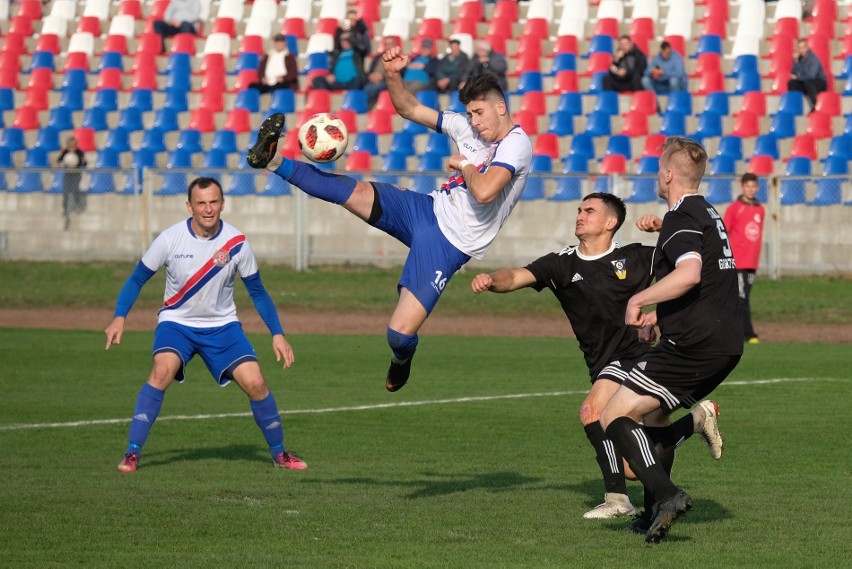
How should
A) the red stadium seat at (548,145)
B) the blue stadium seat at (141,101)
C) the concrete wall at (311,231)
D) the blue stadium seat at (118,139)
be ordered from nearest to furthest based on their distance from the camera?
the concrete wall at (311,231), the red stadium seat at (548,145), the blue stadium seat at (118,139), the blue stadium seat at (141,101)

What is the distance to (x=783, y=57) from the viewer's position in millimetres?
25969

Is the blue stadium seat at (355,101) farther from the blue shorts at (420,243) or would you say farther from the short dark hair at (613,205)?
the short dark hair at (613,205)

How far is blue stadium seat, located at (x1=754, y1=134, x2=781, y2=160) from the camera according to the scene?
24625 mm

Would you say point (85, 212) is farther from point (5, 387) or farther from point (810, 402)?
point (810, 402)

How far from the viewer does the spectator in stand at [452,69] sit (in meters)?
25.4

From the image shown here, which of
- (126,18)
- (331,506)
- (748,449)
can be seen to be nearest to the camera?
(331,506)

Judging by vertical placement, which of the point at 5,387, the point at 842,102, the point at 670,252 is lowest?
the point at 5,387

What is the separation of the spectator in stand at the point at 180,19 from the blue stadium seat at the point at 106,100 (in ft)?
5.91

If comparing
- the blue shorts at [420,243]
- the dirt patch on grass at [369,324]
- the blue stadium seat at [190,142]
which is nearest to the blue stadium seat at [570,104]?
the dirt patch on grass at [369,324]

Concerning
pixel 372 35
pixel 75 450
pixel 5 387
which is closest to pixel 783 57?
pixel 372 35

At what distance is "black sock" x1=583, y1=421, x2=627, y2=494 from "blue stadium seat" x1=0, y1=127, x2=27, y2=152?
75.7 ft

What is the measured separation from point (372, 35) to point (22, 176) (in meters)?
7.40

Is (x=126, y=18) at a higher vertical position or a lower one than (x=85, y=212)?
higher

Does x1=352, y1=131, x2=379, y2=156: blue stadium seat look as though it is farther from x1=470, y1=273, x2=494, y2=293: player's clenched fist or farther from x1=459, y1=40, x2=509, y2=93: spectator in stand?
x1=470, y1=273, x2=494, y2=293: player's clenched fist
